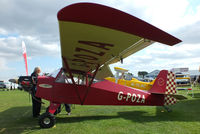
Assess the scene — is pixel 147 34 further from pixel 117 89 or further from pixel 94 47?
pixel 117 89

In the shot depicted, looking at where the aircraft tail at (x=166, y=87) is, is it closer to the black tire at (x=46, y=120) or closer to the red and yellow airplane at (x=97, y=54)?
the red and yellow airplane at (x=97, y=54)

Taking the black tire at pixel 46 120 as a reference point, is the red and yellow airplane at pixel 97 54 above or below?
above

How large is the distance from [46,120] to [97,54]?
98.4 inches

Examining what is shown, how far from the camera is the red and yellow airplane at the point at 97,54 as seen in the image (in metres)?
1.94

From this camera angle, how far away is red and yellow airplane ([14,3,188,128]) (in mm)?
1944

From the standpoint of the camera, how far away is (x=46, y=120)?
173 inches

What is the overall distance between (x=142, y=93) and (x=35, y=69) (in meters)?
4.08

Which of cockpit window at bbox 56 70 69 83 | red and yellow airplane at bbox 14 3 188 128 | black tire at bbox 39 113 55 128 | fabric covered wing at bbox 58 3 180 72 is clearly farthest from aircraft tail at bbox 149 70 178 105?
black tire at bbox 39 113 55 128

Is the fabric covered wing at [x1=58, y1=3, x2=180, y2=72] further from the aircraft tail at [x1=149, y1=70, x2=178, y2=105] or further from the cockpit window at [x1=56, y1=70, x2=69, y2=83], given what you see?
the aircraft tail at [x1=149, y1=70, x2=178, y2=105]

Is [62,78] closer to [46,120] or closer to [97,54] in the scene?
[46,120]

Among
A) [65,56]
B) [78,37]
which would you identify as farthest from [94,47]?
[65,56]

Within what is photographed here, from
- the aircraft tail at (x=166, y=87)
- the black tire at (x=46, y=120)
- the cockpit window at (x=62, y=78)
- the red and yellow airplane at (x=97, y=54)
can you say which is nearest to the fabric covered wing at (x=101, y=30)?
the red and yellow airplane at (x=97, y=54)

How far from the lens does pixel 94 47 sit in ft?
10.7

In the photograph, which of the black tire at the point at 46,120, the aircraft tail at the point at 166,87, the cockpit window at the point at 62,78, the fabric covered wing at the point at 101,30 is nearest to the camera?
the fabric covered wing at the point at 101,30
